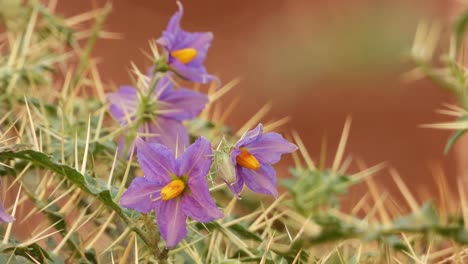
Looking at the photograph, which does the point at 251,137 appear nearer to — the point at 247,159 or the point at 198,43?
the point at 247,159

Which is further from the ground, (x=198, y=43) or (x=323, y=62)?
(x=198, y=43)

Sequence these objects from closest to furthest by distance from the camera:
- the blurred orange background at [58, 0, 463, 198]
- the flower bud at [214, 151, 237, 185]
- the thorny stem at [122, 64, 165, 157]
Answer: the flower bud at [214, 151, 237, 185]
the thorny stem at [122, 64, 165, 157]
the blurred orange background at [58, 0, 463, 198]

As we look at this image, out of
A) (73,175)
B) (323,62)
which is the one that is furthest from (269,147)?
(323,62)

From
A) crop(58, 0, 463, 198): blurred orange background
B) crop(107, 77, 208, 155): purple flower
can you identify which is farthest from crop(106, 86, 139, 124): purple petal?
crop(58, 0, 463, 198): blurred orange background

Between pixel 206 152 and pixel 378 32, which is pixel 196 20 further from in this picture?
pixel 206 152

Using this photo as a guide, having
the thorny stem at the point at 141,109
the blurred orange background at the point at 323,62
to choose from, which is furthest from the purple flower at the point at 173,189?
the blurred orange background at the point at 323,62

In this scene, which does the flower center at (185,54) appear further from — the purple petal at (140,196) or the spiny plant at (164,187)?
the purple petal at (140,196)

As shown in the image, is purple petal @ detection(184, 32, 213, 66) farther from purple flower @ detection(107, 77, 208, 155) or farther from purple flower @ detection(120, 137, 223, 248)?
purple flower @ detection(120, 137, 223, 248)
